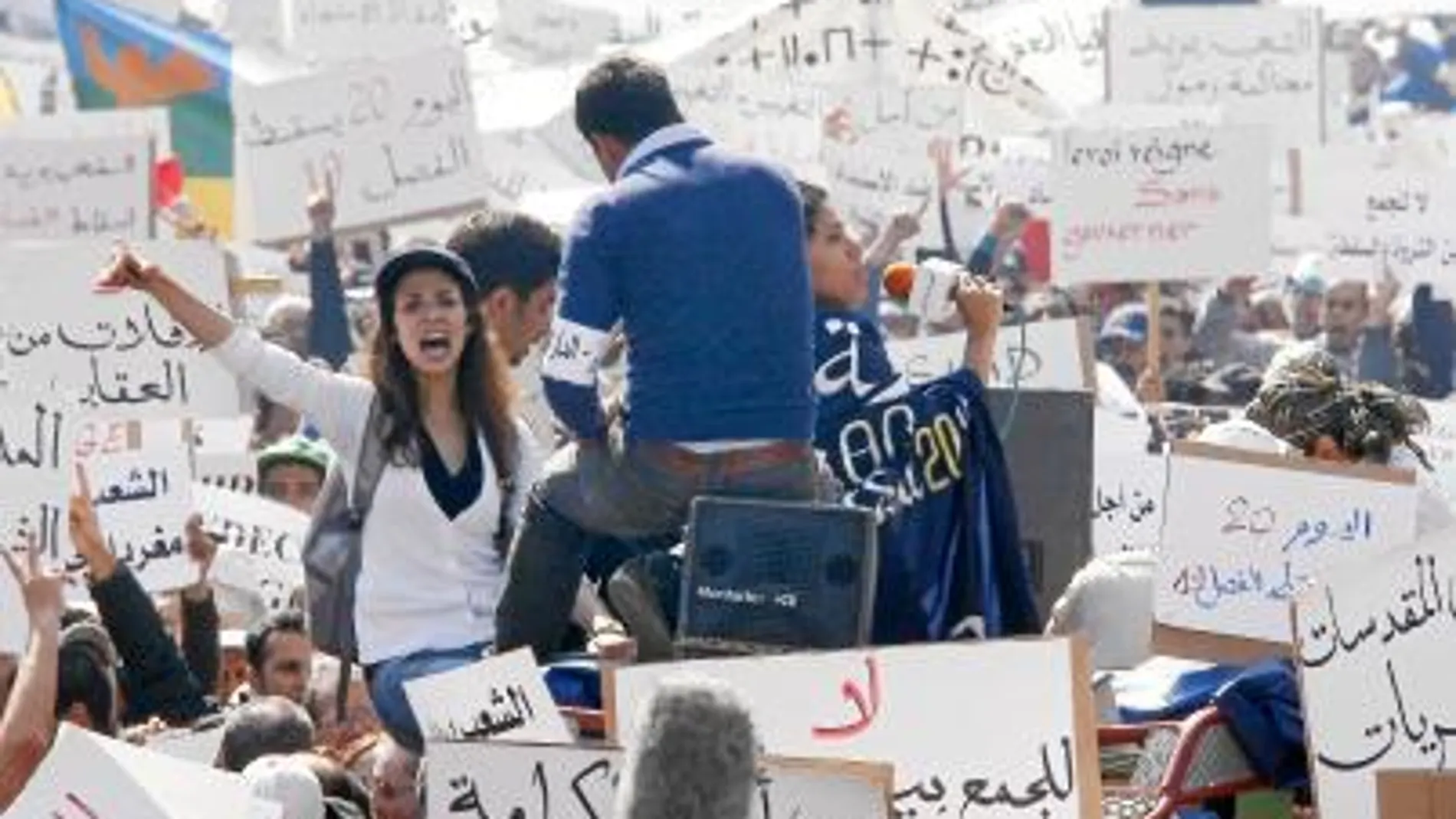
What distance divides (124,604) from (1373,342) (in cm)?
998

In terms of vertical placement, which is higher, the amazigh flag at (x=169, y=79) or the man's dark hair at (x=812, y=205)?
the man's dark hair at (x=812, y=205)

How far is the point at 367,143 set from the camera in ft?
65.9

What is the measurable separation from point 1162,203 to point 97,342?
584 centimetres

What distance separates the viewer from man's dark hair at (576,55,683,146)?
1028 cm

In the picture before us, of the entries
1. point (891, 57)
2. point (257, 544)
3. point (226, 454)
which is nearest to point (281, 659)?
point (257, 544)

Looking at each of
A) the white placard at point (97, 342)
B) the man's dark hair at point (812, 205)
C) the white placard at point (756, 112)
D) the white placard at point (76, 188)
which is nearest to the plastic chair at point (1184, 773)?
the man's dark hair at point (812, 205)

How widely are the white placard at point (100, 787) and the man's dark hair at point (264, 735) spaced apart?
1.69 meters

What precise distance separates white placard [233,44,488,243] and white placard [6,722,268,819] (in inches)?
442

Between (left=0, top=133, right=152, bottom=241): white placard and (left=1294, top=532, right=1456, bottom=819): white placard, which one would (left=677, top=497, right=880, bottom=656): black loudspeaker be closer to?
(left=1294, top=532, right=1456, bottom=819): white placard

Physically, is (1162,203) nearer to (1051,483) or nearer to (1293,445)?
(1051,483)

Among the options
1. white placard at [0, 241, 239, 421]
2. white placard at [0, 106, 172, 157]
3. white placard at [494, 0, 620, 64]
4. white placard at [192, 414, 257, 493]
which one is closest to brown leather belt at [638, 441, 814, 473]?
white placard at [0, 241, 239, 421]

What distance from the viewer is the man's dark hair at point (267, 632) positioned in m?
12.3

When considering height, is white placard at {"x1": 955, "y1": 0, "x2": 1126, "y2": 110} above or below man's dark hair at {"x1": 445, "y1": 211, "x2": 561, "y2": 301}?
below

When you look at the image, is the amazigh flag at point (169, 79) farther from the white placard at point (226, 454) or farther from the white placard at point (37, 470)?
the white placard at point (37, 470)
